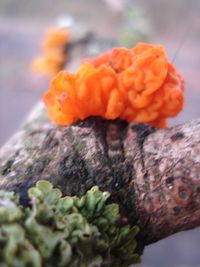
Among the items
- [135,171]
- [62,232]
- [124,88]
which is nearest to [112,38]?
[124,88]

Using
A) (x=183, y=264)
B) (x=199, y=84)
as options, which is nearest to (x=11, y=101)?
(x=199, y=84)

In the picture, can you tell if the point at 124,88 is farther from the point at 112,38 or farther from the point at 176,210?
the point at 112,38

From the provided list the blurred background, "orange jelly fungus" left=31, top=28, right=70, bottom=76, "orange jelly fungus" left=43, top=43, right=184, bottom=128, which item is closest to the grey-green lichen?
"orange jelly fungus" left=43, top=43, right=184, bottom=128

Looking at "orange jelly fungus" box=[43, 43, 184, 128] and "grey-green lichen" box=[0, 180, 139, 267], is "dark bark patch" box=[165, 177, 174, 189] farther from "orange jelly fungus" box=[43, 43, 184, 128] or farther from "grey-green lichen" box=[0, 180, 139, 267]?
"orange jelly fungus" box=[43, 43, 184, 128]

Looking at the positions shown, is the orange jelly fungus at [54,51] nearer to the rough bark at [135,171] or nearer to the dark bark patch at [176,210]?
the rough bark at [135,171]

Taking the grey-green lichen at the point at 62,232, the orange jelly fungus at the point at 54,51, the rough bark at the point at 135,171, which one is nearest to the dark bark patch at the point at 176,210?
the rough bark at the point at 135,171
